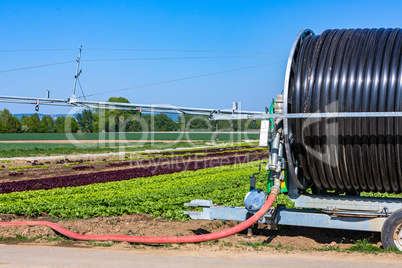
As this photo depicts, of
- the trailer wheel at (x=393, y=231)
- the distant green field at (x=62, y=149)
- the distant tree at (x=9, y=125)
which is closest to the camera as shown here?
the trailer wheel at (x=393, y=231)

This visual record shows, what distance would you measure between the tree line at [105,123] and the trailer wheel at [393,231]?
70608 millimetres

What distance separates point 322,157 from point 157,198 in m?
6.68

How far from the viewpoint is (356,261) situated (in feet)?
20.5

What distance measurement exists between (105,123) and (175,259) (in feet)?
276

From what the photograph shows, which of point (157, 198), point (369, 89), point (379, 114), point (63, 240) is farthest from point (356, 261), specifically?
point (157, 198)

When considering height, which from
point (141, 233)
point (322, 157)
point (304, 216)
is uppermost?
point (322, 157)

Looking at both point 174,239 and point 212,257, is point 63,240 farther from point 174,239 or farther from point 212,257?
point 212,257

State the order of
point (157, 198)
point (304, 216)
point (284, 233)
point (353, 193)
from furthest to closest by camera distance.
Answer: point (157, 198) < point (284, 233) < point (353, 193) < point (304, 216)

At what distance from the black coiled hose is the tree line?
6974 centimetres

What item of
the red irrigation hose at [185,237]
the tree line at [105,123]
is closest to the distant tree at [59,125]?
the tree line at [105,123]

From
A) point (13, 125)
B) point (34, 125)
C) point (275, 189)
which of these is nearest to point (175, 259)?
point (275, 189)

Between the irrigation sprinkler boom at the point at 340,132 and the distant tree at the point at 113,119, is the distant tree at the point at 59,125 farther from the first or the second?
the irrigation sprinkler boom at the point at 340,132

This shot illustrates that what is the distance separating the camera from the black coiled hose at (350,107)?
6.73 metres

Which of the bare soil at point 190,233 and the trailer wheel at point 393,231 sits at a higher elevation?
the trailer wheel at point 393,231
